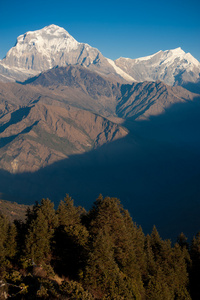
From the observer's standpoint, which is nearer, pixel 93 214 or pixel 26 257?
pixel 26 257

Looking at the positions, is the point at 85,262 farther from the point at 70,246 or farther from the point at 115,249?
the point at 70,246

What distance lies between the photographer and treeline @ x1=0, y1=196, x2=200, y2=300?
4244cm

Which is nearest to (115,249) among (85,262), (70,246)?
(70,246)

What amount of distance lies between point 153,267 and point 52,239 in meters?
21.4

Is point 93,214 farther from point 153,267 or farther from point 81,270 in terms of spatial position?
point 81,270

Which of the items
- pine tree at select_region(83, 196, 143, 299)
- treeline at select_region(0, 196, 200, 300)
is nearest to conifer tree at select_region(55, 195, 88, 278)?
treeline at select_region(0, 196, 200, 300)

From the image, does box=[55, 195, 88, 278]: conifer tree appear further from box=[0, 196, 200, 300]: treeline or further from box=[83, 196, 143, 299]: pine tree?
box=[83, 196, 143, 299]: pine tree

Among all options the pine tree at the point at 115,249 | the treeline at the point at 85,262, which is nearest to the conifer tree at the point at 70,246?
the treeline at the point at 85,262

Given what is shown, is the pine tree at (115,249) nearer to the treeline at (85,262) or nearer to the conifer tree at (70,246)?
the treeline at (85,262)

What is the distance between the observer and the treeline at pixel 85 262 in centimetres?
4244

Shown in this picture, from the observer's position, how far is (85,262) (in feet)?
157

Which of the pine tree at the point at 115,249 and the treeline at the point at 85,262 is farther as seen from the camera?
the pine tree at the point at 115,249

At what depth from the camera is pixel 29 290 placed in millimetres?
40156

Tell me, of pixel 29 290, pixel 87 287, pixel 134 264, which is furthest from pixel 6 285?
pixel 134 264
